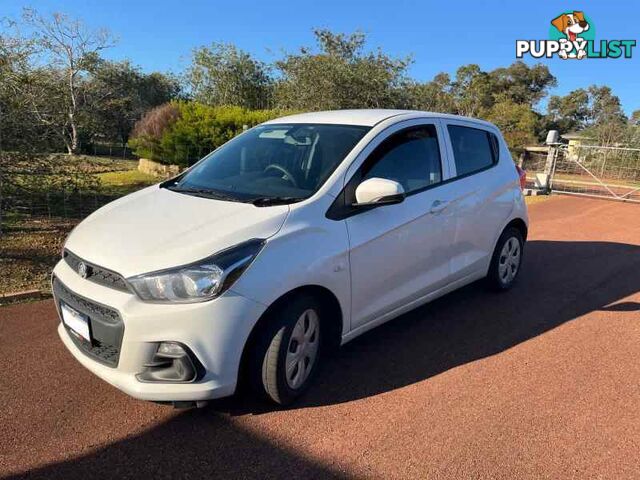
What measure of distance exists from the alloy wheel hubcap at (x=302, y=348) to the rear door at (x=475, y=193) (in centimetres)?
167

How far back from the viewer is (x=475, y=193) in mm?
4531

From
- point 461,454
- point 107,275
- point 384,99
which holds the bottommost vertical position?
point 461,454

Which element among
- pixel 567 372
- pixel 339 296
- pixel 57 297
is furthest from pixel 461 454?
pixel 57 297

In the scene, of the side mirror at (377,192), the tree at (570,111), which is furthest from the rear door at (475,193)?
the tree at (570,111)

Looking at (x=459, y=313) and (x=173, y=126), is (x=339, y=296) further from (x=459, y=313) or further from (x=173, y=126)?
(x=173, y=126)

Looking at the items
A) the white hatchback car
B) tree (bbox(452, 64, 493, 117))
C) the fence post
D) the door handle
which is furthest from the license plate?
tree (bbox(452, 64, 493, 117))

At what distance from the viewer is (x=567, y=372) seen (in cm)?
371

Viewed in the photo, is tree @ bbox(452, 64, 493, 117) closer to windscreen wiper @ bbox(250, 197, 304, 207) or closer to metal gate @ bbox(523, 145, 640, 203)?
metal gate @ bbox(523, 145, 640, 203)

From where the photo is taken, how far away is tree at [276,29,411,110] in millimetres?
15922

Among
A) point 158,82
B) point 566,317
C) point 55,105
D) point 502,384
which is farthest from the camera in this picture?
point 158,82

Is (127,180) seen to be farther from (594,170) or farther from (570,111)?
(570,111)

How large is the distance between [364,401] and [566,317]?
260 centimetres

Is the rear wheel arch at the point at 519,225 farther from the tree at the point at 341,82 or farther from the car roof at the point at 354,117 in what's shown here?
the tree at the point at 341,82

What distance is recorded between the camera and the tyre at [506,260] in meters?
5.14
